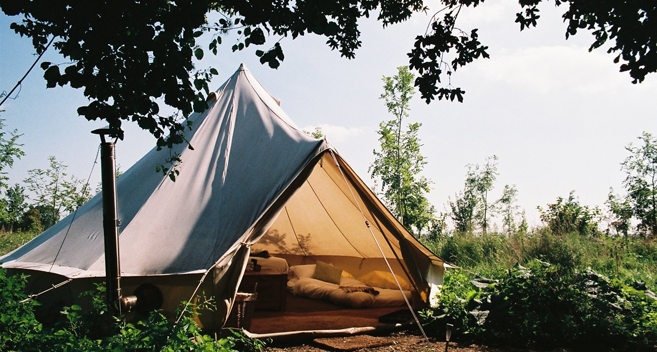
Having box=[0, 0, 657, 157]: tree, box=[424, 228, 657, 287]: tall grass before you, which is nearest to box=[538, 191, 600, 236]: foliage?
box=[424, 228, 657, 287]: tall grass

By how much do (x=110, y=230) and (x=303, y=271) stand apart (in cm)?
387

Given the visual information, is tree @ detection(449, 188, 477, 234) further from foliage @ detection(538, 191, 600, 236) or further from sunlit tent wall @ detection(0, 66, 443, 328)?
sunlit tent wall @ detection(0, 66, 443, 328)

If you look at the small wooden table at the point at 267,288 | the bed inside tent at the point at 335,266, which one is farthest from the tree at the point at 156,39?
the small wooden table at the point at 267,288

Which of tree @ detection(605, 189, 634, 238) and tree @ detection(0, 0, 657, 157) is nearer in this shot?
tree @ detection(0, 0, 657, 157)

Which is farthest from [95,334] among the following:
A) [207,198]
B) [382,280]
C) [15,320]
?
[382,280]

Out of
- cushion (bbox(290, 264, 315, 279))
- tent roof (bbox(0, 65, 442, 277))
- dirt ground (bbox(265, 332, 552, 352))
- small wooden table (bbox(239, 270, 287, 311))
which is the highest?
tent roof (bbox(0, 65, 442, 277))

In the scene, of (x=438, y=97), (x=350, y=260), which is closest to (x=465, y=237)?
(x=350, y=260)

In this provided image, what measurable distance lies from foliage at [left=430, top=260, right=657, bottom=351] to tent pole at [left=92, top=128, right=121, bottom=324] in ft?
8.59

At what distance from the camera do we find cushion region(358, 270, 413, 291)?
19.4 ft

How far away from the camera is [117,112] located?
221 cm

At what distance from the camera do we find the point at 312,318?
15.3ft

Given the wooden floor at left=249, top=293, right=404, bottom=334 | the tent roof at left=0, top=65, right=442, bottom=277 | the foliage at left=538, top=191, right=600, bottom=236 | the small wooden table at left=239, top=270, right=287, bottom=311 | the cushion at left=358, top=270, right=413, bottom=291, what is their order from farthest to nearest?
the foliage at left=538, top=191, right=600, bottom=236 → the cushion at left=358, top=270, right=413, bottom=291 → the small wooden table at left=239, top=270, right=287, bottom=311 → the wooden floor at left=249, top=293, right=404, bottom=334 → the tent roof at left=0, top=65, right=442, bottom=277

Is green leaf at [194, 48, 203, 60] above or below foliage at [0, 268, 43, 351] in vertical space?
above

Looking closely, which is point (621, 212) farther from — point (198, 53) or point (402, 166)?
point (198, 53)
